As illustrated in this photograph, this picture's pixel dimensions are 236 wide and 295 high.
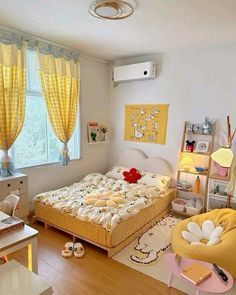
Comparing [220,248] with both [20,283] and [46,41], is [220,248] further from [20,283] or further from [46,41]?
[46,41]

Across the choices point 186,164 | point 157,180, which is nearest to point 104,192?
point 157,180

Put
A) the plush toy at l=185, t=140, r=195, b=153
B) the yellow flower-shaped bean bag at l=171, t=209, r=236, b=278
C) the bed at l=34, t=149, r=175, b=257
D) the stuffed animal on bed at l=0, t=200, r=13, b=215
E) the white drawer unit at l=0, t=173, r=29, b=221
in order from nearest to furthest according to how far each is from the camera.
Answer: the stuffed animal on bed at l=0, t=200, r=13, b=215 < the yellow flower-shaped bean bag at l=171, t=209, r=236, b=278 < the bed at l=34, t=149, r=175, b=257 < the white drawer unit at l=0, t=173, r=29, b=221 < the plush toy at l=185, t=140, r=195, b=153

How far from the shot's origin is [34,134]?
3.38 meters

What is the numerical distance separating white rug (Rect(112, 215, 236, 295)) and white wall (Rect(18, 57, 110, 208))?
166 cm

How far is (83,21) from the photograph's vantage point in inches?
101

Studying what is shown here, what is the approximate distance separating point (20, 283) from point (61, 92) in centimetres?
275

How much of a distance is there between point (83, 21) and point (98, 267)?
266cm

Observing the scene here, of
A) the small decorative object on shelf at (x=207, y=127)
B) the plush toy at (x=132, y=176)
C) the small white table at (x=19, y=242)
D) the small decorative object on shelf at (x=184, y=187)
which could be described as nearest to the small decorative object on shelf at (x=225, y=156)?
the small decorative object on shelf at (x=207, y=127)

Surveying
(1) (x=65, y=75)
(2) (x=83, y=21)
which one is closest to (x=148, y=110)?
(1) (x=65, y=75)

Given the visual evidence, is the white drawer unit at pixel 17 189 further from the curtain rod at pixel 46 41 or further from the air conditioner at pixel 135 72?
the air conditioner at pixel 135 72

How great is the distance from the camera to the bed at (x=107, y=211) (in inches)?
98.2

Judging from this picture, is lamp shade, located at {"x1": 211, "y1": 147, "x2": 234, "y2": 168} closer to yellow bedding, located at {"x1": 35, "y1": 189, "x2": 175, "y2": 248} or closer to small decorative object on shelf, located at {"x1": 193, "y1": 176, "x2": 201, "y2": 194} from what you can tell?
small decorative object on shelf, located at {"x1": 193, "y1": 176, "x2": 201, "y2": 194}

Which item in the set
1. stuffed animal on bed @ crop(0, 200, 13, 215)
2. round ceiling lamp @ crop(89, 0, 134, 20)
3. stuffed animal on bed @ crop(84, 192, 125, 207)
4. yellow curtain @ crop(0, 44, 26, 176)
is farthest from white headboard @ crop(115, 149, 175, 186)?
stuffed animal on bed @ crop(0, 200, 13, 215)

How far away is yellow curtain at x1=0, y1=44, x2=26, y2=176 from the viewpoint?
9.12 ft
